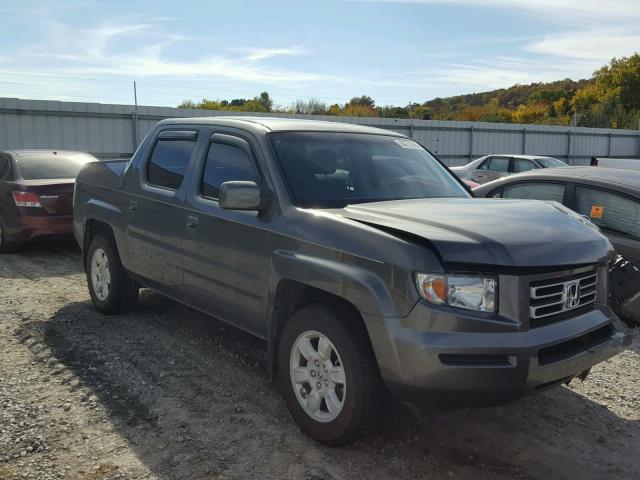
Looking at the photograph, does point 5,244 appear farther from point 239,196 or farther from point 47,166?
point 239,196

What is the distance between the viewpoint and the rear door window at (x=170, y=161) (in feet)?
15.7

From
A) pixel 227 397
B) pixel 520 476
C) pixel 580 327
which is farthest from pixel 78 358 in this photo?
pixel 580 327

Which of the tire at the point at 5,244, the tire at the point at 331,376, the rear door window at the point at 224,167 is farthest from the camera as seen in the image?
the tire at the point at 5,244

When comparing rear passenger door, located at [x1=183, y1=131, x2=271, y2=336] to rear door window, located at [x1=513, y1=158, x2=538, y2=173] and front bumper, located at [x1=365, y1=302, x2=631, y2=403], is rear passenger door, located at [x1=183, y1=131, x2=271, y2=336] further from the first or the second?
rear door window, located at [x1=513, y1=158, x2=538, y2=173]

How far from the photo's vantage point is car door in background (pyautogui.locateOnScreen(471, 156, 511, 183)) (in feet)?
58.3

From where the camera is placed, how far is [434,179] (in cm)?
459

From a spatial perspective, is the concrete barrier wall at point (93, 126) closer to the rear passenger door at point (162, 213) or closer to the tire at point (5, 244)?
the tire at point (5, 244)

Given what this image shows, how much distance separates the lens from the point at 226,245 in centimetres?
414

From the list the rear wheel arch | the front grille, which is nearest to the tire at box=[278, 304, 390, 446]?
the front grille

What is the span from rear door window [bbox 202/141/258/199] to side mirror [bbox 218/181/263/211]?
0.37m

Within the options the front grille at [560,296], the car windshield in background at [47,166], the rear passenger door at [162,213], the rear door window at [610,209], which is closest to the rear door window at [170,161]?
the rear passenger door at [162,213]

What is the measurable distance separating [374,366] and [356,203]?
115 centimetres

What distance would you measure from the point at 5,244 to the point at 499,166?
13.7 metres

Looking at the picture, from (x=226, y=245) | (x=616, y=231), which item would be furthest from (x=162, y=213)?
(x=616, y=231)
